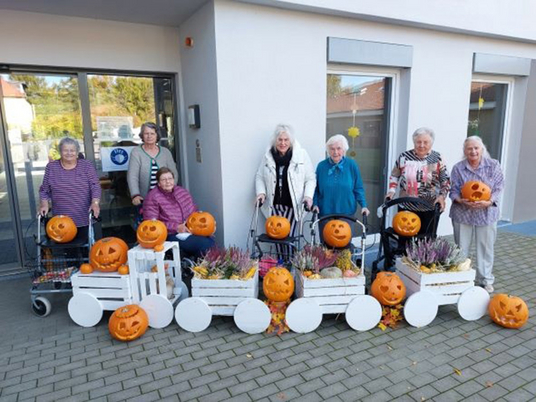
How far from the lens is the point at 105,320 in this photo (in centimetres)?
368

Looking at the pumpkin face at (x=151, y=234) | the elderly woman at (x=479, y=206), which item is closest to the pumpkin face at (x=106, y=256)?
the pumpkin face at (x=151, y=234)

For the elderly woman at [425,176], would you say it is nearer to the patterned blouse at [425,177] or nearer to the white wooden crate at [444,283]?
the patterned blouse at [425,177]

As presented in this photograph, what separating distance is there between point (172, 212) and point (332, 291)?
76.2 inches

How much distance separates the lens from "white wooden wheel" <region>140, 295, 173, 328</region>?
135 inches

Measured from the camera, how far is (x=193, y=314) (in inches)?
133

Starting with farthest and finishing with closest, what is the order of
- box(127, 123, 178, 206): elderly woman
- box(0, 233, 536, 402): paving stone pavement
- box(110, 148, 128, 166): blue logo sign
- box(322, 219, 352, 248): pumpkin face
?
box(110, 148, 128, 166): blue logo sign
box(127, 123, 178, 206): elderly woman
box(322, 219, 352, 248): pumpkin face
box(0, 233, 536, 402): paving stone pavement

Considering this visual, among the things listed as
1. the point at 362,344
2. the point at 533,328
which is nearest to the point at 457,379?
the point at 362,344

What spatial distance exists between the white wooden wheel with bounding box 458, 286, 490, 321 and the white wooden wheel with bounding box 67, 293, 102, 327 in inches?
132

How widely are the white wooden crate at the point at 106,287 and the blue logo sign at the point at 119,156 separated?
2.04m

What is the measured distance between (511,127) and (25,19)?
7.68 meters

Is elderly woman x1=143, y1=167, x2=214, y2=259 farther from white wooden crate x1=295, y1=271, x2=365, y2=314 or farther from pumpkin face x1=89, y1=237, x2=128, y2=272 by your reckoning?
white wooden crate x1=295, y1=271, x2=365, y2=314

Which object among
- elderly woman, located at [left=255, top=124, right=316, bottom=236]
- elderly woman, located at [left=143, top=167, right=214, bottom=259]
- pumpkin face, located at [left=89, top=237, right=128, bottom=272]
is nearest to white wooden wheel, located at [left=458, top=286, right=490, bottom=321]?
elderly woman, located at [left=255, top=124, right=316, bottom=236]

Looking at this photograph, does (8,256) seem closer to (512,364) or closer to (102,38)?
(102,38)

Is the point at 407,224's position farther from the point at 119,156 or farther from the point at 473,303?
the point at 119,156
